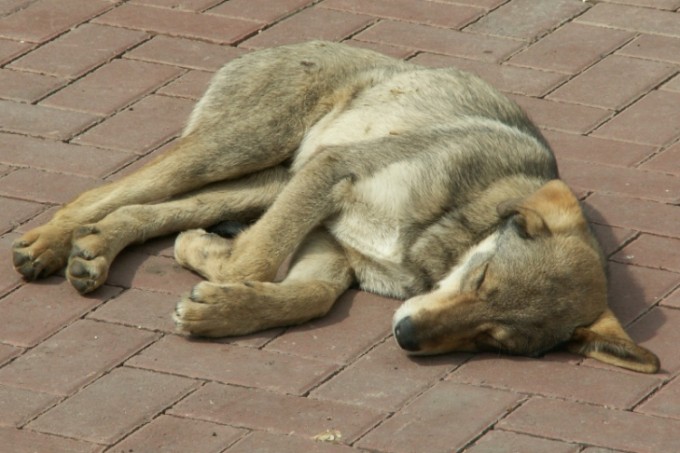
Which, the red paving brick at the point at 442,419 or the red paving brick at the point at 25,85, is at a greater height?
the red paving brick at the point at 25,85

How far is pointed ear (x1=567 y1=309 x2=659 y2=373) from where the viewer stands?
5.36 meters

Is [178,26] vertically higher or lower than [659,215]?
higher

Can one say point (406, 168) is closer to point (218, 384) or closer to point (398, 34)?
point (218, 384)

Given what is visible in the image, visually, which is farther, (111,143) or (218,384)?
(111,143)

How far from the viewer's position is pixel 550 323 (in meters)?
5.39

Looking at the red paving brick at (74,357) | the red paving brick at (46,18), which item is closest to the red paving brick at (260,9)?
the red paving brick at (46,18)

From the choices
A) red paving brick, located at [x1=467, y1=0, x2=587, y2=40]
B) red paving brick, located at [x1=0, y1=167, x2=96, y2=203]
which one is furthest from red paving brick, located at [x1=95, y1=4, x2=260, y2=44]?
red paving brick, located at [x1=0, y1=167, x2=96, y2=203]

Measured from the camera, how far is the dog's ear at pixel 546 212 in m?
5.51

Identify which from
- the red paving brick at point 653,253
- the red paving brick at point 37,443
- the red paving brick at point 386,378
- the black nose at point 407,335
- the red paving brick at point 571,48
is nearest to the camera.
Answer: the red paving brick at point 37,443

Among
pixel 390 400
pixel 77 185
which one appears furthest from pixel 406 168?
pixel 77 185

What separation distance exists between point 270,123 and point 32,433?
1.92 metres

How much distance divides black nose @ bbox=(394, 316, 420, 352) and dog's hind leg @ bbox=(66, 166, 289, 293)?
1184 millimetres

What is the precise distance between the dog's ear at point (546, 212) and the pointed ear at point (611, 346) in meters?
0.35

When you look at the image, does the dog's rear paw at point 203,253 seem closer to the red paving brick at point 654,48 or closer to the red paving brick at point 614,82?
the red paving brick at point 614,82
